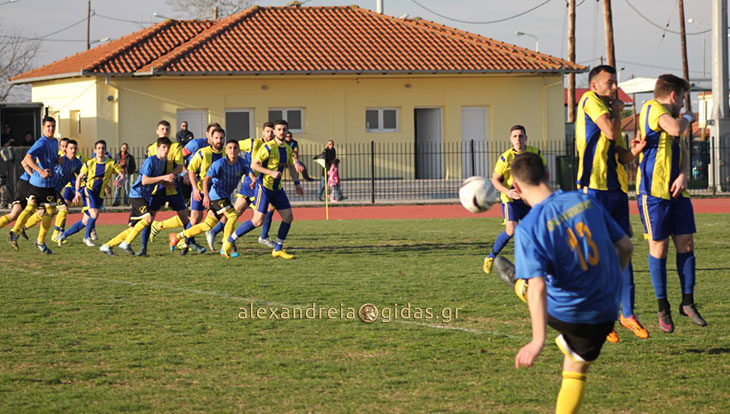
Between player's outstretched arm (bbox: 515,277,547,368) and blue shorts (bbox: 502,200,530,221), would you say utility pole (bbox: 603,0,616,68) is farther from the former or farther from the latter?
player's outstretched arm (bbox: 515,277,547,368)

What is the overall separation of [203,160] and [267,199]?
3.69ft

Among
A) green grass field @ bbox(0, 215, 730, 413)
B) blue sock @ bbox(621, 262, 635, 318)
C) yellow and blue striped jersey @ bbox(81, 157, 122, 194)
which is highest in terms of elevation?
yellow and blue striped jersey @ bbox(81, 157, 122, 194)

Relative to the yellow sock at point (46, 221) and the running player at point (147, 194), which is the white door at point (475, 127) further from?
the running player at point (147, 194)

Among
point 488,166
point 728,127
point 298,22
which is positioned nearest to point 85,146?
point 298,22

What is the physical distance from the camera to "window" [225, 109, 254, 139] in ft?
109

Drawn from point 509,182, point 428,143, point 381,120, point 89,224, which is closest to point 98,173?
point 89,224

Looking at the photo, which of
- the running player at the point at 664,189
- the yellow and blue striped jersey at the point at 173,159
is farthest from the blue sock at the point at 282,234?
the running player at the point at 664,189

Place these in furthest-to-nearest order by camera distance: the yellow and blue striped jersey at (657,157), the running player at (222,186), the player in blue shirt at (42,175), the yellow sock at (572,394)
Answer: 1. the player in blue shirt at (42,175)
2. the running player at (222,186)
3. the yellow and blue striped jersey at (657,157)
4. the yellow sock at (572,394)

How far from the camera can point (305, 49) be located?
34.4 m

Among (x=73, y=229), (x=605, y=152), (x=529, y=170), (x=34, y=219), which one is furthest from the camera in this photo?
(x=73, y=229)

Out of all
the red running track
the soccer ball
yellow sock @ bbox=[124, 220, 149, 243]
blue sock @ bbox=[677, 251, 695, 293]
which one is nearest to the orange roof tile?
the red running track

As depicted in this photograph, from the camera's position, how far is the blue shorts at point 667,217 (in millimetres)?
8133

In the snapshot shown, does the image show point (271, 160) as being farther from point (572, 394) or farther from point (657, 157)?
point (572, 394)

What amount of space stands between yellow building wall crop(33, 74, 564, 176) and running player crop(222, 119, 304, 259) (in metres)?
19.1
